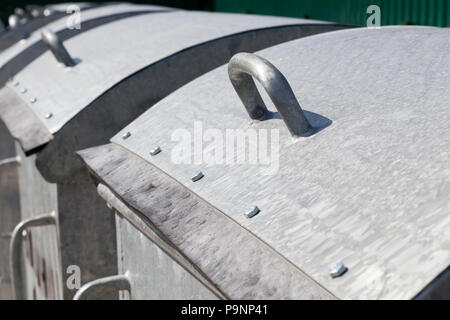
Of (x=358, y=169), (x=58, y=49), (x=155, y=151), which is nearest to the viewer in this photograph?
(x=358, y=169)

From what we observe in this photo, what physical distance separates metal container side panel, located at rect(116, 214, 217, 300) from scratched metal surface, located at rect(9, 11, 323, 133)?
84cm

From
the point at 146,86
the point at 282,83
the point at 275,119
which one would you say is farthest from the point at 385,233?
the point at 146,86

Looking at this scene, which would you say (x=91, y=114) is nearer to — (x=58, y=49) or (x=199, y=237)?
(x=58, y=49)

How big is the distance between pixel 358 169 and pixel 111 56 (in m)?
2.10

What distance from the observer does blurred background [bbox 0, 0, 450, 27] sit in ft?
15.5

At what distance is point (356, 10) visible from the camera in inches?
231

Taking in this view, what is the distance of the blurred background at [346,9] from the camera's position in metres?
4.71

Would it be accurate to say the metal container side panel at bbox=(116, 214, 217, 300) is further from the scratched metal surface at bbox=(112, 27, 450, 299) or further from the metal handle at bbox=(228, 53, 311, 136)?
the metal handle at bbox=(228, 53, 311, 136)

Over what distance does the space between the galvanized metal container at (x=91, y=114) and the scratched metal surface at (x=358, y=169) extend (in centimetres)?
81

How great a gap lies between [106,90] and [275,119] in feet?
4.17

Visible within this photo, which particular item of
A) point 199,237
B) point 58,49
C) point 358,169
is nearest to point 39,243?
point 58,49

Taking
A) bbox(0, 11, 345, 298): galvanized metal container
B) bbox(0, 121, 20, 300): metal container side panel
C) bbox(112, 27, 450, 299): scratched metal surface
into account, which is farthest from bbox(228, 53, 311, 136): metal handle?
bbox(0, 121, 20, 300): metal container side panel

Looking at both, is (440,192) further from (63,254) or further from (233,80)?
(63,254)

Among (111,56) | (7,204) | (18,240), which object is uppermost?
(111,56)
